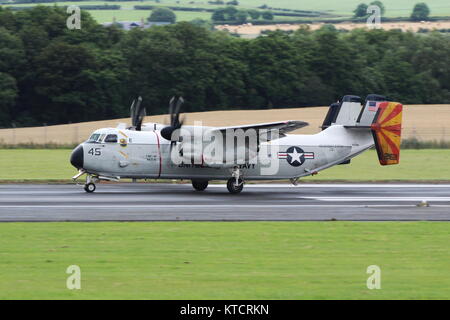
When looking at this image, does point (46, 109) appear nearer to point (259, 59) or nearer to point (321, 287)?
point (259, 59)

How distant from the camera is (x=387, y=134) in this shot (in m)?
32.3

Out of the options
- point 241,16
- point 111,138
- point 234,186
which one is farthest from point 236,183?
point 241,16

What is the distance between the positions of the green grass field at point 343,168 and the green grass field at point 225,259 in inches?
734

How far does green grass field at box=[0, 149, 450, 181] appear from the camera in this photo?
39.6 meters

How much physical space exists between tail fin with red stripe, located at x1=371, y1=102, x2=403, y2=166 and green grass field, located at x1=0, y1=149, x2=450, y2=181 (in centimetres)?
698

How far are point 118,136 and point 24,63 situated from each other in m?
48.1

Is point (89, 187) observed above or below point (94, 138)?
below

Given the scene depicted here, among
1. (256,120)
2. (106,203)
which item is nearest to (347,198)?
(106,203)

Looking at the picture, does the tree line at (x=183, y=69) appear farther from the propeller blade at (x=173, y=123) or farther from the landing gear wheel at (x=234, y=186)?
the landing gear wheel at (x=234, y=186)

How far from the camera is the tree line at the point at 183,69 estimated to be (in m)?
74.0

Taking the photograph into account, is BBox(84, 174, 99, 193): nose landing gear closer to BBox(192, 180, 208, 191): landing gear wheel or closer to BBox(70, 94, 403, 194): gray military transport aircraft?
BBox(70, 94, 403, 194): gray military transport aircraft

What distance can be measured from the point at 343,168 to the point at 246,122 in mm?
22047

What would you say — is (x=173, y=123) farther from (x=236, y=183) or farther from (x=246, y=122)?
(x=246, y=122)

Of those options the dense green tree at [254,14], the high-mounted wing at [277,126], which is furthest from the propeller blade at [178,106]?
the dense green tree at [254,14]
